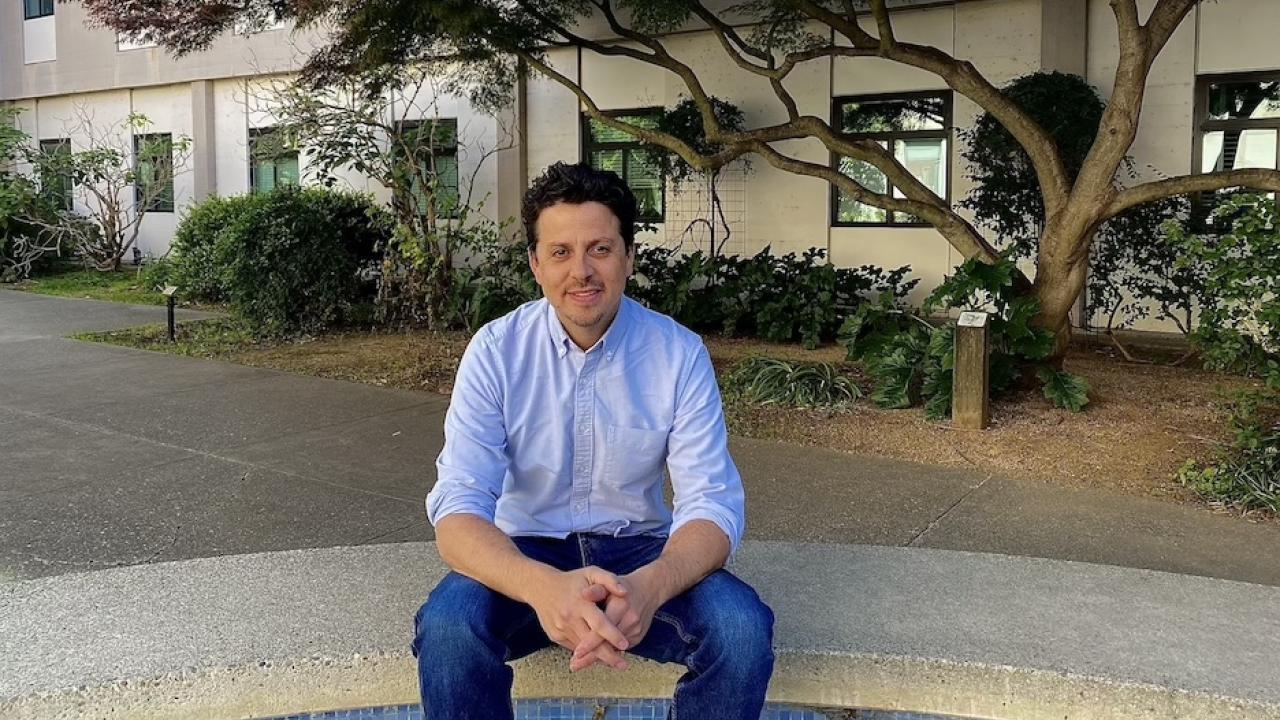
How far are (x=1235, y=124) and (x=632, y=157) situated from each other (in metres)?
7.15

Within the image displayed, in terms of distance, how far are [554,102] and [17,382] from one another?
8.45 meters

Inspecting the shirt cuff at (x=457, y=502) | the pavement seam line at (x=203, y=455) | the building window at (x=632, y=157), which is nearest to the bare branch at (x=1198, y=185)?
the pavement seam line at (x=203, y=455)

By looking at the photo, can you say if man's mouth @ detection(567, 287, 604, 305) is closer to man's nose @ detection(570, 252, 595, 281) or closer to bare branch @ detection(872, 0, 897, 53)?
man's nose @ detection(570, 252, 595, 281)

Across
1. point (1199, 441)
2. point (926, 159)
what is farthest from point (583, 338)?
point (926, 159)

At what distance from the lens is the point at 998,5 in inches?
479

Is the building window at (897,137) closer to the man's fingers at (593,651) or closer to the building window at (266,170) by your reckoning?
the building window at (266,170)

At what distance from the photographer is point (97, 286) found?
17.3m

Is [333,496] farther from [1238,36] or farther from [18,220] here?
[18,220]

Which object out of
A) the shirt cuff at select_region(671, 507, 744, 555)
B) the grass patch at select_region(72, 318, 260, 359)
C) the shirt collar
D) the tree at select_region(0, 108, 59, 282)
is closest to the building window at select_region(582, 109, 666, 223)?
the grass patch at select_region(72, 318, 260, 359)

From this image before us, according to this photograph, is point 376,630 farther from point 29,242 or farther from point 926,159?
point 29,242

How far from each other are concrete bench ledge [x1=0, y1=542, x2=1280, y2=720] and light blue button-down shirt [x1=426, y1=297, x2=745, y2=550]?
0.44 metres

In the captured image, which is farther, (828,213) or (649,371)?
(828,213)

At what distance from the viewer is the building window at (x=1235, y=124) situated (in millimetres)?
10758

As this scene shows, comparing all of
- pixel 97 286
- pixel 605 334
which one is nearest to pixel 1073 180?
pixel 605 334
